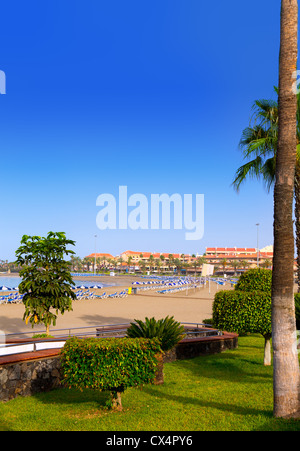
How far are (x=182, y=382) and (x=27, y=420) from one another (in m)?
4.90

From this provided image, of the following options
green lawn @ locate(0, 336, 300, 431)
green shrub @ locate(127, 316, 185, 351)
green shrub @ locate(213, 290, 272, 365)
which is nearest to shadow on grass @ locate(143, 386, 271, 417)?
green lawn @ locate(0, 336, 300, 431)

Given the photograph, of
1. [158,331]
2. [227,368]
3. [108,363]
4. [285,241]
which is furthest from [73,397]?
[285,241]

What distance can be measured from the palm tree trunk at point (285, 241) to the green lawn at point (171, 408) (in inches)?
25.4

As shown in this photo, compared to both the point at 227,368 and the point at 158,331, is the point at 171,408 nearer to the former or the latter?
the point at 158,331

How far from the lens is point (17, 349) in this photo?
1012cm

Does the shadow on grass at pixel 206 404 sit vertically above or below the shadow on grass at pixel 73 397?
above

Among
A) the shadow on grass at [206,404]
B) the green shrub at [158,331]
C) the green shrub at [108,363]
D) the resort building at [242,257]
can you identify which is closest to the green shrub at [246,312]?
the green shrub at [158,331]

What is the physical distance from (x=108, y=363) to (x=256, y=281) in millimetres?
7041

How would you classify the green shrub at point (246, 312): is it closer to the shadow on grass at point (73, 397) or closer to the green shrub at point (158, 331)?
the green shrub at point (158, 331)

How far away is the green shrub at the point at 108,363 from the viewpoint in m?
7.57

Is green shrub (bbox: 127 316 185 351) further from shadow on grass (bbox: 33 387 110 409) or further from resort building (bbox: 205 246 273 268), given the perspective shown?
resort building (bbox: 205 246 273 268)

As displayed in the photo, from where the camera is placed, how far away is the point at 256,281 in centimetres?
1295
